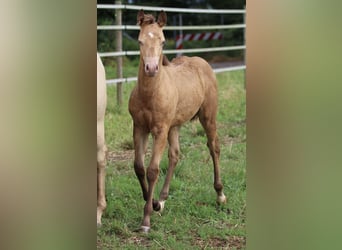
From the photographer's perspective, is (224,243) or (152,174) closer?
(224,243)

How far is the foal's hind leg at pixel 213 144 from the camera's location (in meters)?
2.54

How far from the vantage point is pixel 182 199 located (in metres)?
2.58

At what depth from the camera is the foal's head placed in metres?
2.28

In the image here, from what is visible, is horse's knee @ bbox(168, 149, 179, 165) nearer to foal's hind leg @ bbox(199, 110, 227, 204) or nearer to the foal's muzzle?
A: foal's hind leg @ bbox(199, 110, 227, 204)

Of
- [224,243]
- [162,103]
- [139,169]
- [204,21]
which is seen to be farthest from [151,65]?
[204,21]

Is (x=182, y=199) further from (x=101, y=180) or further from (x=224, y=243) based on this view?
(x=224, y=243)

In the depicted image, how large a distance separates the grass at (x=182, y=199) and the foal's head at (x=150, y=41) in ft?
1.51

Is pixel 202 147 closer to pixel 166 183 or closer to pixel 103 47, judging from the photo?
pixel 166 183

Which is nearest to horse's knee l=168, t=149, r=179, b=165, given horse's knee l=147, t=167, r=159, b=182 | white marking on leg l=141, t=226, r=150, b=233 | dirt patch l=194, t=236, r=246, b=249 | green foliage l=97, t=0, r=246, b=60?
horse's knee l=147, t=167, r=159, b=182

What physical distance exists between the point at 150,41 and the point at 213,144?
74cm
